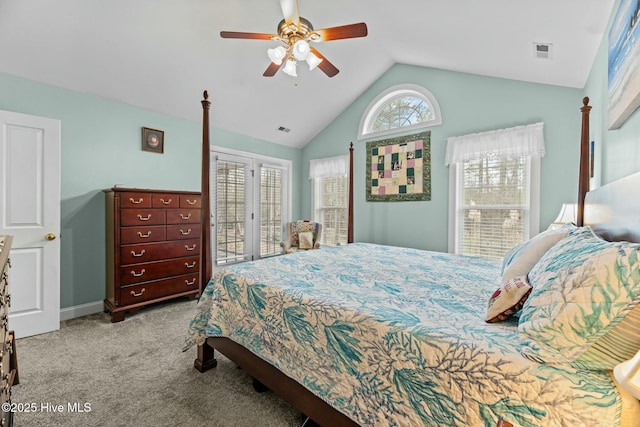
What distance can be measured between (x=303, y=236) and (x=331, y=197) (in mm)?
927

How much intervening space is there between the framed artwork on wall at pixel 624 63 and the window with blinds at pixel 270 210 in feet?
13.8

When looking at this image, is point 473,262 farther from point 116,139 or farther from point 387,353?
point 116,139

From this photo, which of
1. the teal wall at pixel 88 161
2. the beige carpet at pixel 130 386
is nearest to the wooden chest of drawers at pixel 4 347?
the beige carpet at pixel 130 386

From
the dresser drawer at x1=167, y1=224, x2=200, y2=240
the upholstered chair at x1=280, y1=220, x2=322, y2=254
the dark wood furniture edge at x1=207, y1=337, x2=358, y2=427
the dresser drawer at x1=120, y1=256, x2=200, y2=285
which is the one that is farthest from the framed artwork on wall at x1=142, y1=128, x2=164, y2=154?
the dark wood furniture edge at x1=207, y1=337, x2=358, y2=427

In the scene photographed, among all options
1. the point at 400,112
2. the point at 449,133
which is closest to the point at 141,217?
the point at 400,112

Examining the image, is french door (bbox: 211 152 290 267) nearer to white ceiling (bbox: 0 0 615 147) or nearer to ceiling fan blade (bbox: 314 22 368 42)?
white ceiling (bbox: 0 0 615 147)

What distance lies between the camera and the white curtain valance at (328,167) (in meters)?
4.80

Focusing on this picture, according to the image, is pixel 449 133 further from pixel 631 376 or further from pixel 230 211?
pixel 631 376

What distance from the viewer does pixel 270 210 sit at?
201 inches

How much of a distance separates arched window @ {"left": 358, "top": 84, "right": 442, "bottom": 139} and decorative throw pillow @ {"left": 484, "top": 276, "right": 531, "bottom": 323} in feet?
10.4

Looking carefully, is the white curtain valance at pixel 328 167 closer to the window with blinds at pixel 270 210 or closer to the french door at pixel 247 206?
the french door at pixel 247 206

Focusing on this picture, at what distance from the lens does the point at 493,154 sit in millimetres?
3354

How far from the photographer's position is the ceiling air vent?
2372 millimetres

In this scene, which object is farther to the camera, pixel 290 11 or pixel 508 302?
pixel 290 11
